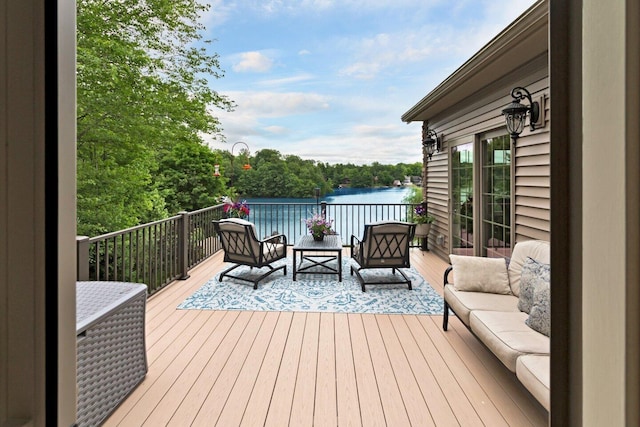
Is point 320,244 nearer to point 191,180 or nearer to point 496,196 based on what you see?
point 496,196

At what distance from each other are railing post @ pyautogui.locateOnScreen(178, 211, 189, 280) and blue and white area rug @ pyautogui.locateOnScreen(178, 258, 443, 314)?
1.42 feet

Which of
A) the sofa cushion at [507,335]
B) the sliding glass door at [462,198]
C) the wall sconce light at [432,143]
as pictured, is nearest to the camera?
the sofa cushion at [507,335]

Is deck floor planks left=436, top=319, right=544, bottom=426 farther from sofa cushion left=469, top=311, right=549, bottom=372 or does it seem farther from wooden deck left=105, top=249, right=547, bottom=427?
sofa cushion left=469, top=311, right=549, bottom=372

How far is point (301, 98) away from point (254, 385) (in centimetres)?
1190

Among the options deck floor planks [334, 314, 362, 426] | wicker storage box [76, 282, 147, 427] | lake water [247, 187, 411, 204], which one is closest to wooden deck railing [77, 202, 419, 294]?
lake water [247, 187, 411, 204]

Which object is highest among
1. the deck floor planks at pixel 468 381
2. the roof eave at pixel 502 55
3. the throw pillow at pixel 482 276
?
the roof eave at pixel 502 55

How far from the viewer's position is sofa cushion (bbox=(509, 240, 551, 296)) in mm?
3075

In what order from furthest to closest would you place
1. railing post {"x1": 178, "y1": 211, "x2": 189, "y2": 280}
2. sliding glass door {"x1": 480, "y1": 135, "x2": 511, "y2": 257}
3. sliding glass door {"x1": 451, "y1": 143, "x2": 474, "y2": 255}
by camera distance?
sliding glass door {"x1": 451, "y1": 143, "x2": 474, "y2": 255} < railing post {"x1": 178, "y1": 211, "x2": 189, "y2": 280} < sliding glass door {"x1": 480, "y1": 135, "x2": 511, "y2": 257}

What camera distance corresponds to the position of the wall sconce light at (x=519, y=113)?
362 cm

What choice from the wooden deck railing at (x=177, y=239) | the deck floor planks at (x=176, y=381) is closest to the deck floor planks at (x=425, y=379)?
the deck floor planks at (x=176, y=381)

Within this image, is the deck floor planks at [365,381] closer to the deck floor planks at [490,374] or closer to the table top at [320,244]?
the deck floor planks at [490,374]

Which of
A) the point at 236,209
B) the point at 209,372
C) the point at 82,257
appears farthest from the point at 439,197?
the point at 82,257
